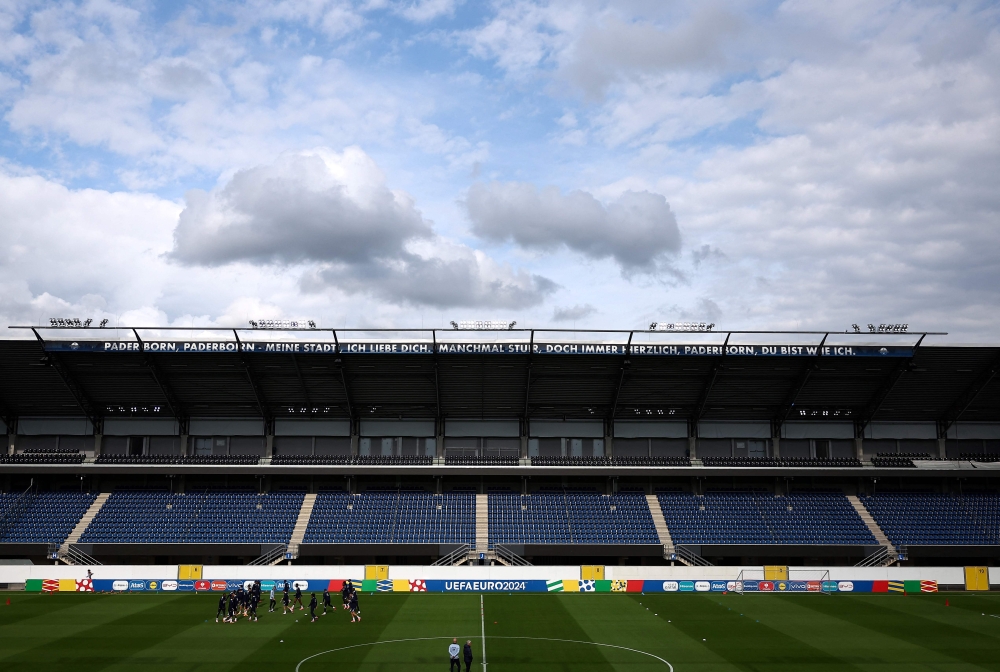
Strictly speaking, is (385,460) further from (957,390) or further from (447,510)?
(957,390)

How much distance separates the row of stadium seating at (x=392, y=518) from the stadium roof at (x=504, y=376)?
713 centimetres

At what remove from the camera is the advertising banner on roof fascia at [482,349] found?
57.6 meters

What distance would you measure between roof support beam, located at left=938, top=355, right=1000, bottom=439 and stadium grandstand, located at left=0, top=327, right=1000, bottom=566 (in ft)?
0.80

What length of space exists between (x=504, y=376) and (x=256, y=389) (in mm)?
20457

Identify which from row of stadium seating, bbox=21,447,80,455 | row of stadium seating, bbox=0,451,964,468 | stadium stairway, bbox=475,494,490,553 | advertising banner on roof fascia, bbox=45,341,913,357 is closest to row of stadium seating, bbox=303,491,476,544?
stadium stairway, bbox=475,494,490,553

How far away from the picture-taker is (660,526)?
6188cm

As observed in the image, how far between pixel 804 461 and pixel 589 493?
62.0 feet

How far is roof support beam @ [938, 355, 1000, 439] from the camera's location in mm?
60625

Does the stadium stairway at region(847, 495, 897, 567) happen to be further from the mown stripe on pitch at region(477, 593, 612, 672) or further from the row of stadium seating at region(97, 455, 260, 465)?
the row of stadium seating at region(97, 455, 260, 465)

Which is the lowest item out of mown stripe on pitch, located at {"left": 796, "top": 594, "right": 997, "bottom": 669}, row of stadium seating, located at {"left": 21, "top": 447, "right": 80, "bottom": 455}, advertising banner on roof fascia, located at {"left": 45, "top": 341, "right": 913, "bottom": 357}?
mown stripe on pitch, located at {"left": 796, "top": 594, "right": 997, "bottom": 669}

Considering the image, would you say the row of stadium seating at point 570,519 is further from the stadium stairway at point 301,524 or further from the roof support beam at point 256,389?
the roof support beam at point 256,389

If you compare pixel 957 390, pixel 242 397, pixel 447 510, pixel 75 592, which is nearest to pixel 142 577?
pixel 75 592

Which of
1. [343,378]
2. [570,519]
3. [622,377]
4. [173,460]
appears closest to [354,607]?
[343,378]

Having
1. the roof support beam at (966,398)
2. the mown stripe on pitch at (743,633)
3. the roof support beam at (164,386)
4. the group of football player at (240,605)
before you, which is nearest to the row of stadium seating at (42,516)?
the roof support beam at (164,386)
